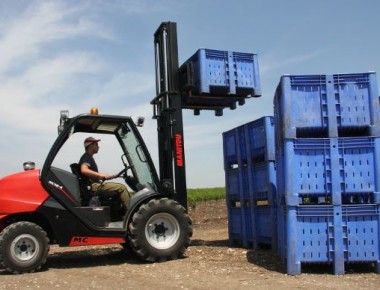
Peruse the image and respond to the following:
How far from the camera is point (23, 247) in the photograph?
6809 mm

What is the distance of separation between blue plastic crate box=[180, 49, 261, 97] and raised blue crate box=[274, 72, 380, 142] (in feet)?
5.55

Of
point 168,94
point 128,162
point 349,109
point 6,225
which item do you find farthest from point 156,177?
point 349,109

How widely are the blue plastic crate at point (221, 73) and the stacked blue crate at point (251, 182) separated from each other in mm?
647

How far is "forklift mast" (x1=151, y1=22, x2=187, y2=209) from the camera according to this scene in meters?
8.10

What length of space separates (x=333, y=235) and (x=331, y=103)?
1.62m

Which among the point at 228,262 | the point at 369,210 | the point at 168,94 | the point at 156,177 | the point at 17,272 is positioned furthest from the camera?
the point at 168,94

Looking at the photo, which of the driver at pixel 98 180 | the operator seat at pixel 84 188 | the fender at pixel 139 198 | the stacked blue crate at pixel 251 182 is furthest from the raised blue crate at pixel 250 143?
the operator seat at pixel 84 188

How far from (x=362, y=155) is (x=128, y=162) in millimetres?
3469

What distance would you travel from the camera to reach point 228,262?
23.5 feet

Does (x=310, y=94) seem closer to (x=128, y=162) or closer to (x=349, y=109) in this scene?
(x=349, y=109)

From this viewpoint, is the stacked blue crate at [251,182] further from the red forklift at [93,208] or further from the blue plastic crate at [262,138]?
the red forklift at [93,208]

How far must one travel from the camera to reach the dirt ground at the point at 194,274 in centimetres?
570

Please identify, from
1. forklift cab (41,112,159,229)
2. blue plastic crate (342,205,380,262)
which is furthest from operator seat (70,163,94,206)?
blue plastic crate (342,205,380,262)

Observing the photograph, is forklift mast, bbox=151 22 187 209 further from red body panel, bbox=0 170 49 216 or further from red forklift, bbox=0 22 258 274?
red body panel, bbox=0 170 49 216
